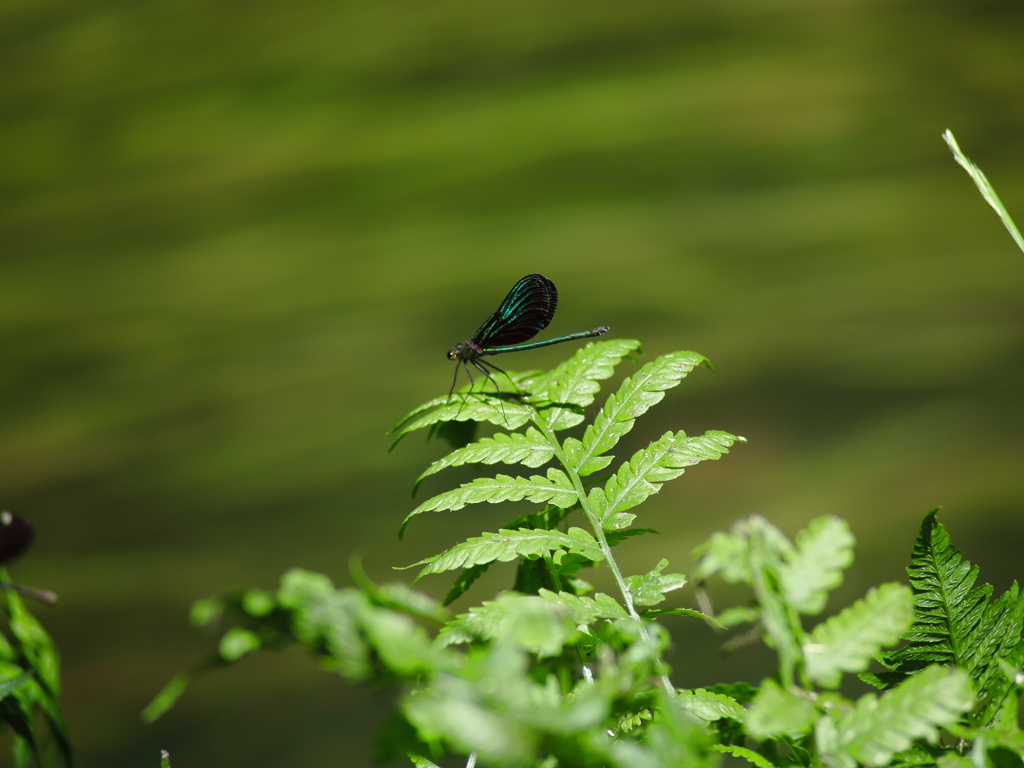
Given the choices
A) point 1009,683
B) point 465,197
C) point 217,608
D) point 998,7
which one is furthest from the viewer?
point 465,197

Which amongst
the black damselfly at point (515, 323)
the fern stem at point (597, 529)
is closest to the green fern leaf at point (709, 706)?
the fern stem at point (597, 529)

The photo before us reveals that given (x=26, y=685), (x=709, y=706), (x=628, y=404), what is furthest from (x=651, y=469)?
(x=26, y=685)

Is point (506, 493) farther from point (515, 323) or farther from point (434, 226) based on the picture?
point (434, 226)

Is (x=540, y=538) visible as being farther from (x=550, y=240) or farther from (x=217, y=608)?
(x=550, y=240)

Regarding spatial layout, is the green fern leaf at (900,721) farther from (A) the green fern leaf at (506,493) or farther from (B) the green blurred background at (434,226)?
(B) the green blurred background at (434,226)

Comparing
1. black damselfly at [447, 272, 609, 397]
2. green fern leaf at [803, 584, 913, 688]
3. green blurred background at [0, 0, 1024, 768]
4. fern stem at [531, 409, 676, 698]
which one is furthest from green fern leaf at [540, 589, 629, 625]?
green blurred background at [0, 0, 1024, 768]

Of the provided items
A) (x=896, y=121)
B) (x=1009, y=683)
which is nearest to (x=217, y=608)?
(x=1009, y=683)
